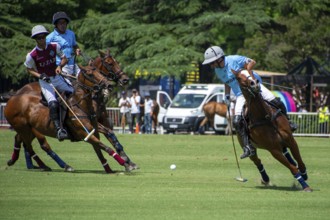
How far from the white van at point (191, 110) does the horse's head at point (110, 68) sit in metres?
23.7

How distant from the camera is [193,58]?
46.4 m

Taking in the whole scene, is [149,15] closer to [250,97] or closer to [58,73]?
[58,73]

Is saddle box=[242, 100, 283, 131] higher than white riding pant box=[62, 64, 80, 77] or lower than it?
lower

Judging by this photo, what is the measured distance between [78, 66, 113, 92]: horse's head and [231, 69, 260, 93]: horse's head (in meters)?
3.86

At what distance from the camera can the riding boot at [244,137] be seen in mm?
14641

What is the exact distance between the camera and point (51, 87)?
690 inches

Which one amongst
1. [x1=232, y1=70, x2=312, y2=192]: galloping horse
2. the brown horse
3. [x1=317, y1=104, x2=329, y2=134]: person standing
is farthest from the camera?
Answer: the brown horse

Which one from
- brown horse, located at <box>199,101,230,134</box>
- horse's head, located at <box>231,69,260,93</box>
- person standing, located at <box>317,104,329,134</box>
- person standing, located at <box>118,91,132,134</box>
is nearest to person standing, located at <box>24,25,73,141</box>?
horse's head, located at <box>231,69,260,93</box>

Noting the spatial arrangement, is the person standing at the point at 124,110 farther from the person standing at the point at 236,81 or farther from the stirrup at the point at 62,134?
the person standing at the point at 236,81

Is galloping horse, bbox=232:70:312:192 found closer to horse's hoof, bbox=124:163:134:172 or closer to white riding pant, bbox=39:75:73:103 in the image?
horse's hoof, bbox=124:163:134:172

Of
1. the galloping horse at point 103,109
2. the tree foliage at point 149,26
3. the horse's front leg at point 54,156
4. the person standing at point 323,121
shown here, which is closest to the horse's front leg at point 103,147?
the galloping horse at point 103,109

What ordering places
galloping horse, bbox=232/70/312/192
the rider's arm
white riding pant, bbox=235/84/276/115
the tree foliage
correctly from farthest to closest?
the tree foliage < white riding pant, bbox=235/84/276/115 < the rider's arm < galloping horse, bbox=232/70/312/192

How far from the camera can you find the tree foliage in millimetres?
46750

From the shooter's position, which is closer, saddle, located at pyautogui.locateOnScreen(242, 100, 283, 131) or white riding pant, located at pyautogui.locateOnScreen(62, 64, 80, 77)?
saddle, located at pyautogui.locateOnScreen(242, 100, 283, 131)
